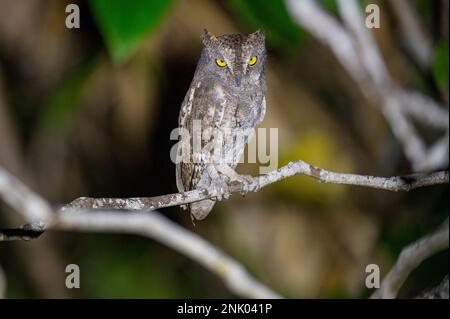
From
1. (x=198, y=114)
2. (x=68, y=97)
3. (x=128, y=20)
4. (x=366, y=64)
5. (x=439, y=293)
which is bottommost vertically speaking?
(x=439, y=293)

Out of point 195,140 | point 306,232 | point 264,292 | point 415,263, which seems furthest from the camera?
point 306,232

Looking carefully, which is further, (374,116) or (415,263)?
(374,116)

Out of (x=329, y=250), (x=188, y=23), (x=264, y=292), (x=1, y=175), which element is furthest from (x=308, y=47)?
(x=1, y=175)

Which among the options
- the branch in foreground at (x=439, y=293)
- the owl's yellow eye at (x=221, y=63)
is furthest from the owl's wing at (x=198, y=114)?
the branch in foreground at (x=439, y=293)

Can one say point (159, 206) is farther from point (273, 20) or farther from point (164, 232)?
point (273, 20)

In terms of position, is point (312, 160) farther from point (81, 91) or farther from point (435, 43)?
point (81, 91)

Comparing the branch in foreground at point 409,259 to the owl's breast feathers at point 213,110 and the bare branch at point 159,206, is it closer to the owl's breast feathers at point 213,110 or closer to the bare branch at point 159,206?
the bare branch at point 159,206

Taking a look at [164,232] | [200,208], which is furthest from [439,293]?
[164,232]
